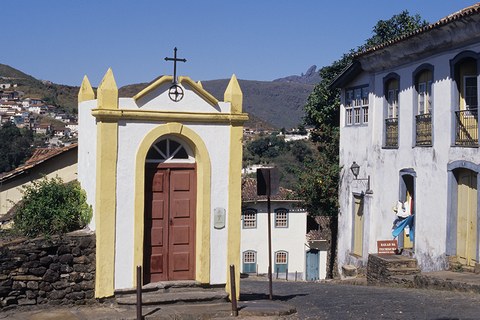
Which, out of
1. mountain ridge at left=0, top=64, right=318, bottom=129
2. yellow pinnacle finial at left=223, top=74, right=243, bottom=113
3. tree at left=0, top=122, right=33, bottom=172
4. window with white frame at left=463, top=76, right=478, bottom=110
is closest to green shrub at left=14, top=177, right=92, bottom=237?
yellow pinnacle finial at left=223, top=74, right=243, bottom=113

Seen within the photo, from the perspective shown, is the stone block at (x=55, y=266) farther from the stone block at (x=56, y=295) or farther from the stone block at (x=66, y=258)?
the stone block at (x=56, y=295)

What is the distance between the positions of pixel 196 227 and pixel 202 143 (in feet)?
4.48

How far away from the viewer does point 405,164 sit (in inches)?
747

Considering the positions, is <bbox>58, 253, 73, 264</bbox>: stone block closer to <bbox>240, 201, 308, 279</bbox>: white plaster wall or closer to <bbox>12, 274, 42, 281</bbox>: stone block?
<bbox>12, 274, 42, 281</bbox>: stone block

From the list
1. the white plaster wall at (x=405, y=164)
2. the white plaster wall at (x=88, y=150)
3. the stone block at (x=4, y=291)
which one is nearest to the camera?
the stone block at (x=4, y=291)

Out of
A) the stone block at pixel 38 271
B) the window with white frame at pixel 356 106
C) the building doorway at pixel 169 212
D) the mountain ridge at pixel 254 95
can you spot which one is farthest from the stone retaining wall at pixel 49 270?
the mountain ridge at pixel 254 95

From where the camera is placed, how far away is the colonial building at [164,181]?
1055cm

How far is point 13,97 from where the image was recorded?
390ft

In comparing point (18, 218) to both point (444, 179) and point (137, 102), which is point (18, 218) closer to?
point (137, 102)

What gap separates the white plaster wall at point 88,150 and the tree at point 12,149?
35.9m

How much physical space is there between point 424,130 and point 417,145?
1.55ft

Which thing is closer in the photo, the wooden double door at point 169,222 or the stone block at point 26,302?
the stone block at point 26,302

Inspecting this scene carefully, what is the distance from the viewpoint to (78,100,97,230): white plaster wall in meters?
10.9

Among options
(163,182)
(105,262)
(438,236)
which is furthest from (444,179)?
(105,262)
